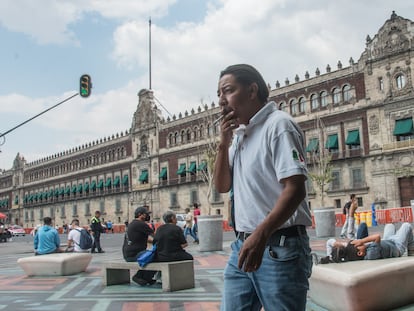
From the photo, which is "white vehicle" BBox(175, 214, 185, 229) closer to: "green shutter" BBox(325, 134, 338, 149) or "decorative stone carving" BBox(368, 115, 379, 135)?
"green shutter" BBox(325, 134, 338, 149)

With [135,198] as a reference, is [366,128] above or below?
above

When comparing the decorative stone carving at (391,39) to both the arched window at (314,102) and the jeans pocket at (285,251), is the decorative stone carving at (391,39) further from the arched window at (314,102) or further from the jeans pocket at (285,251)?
the jeans pocket at (285,251)

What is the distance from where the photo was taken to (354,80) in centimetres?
3350

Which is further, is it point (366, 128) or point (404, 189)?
point (366, 128)

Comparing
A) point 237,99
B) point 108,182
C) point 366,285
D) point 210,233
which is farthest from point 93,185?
point 237,99

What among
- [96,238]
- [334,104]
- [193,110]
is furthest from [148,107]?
[96,238]

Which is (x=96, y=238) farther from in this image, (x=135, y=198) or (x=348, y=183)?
(x=135, y=198)

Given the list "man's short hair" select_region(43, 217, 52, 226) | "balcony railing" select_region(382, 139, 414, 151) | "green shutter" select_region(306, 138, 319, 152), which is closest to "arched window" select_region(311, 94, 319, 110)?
"green shutter" select_region(306, 138, 319, 152)

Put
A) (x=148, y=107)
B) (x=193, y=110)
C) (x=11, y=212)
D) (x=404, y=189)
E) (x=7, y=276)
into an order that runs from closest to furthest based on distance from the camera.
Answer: (x=7, y=276), (x=404, y=189), (x=193, y=110), (x=148, y=107), (x=11, y=212)

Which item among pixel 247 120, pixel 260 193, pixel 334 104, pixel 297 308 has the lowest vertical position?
pixel 297 308

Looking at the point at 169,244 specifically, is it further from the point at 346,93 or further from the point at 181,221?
the point at 346,93

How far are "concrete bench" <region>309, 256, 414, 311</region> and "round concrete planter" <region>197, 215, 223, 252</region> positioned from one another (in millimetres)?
8139

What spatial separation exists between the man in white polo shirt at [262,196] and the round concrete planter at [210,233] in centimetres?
1024

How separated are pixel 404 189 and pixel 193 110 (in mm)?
22832
